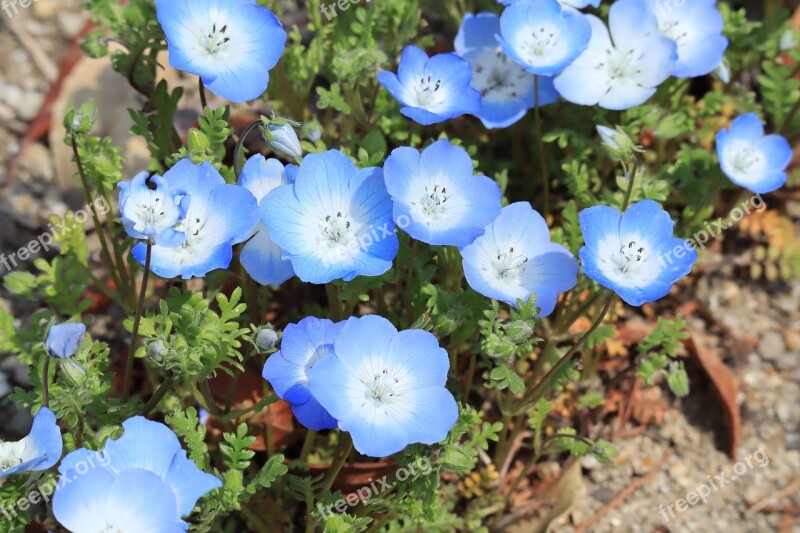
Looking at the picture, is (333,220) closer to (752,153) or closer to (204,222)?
(204,222)

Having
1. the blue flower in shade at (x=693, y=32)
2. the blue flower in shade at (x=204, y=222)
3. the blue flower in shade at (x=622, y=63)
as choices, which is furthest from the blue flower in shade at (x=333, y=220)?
the blue flower in shade at (x=693, y=32)

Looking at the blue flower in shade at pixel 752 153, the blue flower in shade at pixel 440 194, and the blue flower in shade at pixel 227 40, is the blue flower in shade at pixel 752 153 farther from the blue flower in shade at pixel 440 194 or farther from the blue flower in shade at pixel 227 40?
the blue flower in shade at pixel 227 40

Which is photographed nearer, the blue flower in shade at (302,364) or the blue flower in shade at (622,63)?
the blue flower in shade at (302,364)

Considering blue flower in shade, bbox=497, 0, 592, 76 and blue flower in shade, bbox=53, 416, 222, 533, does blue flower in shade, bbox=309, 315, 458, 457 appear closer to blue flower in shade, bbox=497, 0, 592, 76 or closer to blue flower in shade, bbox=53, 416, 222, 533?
blue flower in shade, bbox=53, 416, 222, 533

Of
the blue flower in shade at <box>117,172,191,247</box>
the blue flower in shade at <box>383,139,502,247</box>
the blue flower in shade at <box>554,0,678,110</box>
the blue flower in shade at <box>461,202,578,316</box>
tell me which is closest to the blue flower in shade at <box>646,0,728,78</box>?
the blue flower in shade at <box>554,0,678,110</box>

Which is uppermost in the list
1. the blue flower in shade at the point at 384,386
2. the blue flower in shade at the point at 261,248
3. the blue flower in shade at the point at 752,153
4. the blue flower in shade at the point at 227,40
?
the blue flower in shade at the point at 227,40

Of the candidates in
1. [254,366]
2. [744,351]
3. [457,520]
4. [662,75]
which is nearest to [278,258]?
[254,366]
